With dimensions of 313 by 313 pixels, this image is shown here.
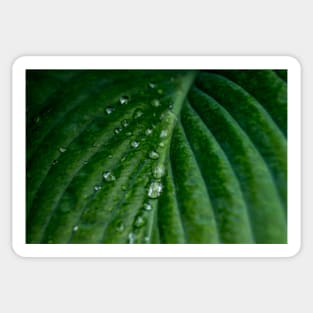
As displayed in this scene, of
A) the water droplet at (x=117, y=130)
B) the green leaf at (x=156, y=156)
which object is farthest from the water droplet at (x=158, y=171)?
the water droplet at (x=117, y=130)

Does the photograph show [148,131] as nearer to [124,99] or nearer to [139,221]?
[124,99]

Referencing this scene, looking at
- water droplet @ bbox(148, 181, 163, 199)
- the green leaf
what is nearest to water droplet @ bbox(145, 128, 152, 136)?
the green leaf

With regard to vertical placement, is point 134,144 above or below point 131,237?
above

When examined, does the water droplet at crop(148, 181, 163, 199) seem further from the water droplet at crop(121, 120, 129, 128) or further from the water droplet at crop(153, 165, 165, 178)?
the water droplet at crop(121, 120, 129, 128)

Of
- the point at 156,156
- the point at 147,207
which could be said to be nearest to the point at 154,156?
the point at 156,156
